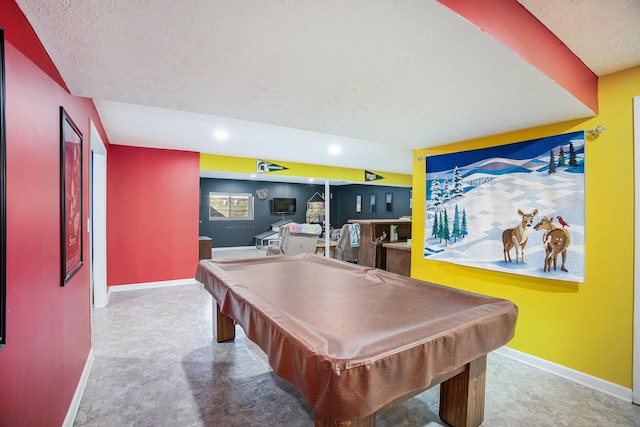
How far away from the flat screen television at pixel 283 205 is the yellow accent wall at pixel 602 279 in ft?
27.2

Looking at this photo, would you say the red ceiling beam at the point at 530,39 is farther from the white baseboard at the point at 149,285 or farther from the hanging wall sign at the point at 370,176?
the hanging wall sign at the point at 370,176

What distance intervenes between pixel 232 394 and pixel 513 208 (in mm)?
2693

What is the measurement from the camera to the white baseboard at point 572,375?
209cm

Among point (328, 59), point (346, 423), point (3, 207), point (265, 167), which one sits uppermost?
point (265, 167)

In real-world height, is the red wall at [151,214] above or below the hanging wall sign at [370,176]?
below

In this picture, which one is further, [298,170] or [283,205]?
[283,205]

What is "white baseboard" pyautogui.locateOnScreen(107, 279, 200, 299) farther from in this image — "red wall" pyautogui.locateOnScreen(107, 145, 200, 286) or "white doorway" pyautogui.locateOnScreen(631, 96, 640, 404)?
"white doorway" pyautogui.locateOnScreen(631, 96, 640, 404)

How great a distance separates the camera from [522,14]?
1460 mm

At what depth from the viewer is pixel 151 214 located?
4.83m

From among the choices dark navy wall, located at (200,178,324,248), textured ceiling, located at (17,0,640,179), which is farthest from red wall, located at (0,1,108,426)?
dark navy wall, located at (200,178,324,248)

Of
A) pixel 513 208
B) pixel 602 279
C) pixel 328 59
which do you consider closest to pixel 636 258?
pixel 602 279

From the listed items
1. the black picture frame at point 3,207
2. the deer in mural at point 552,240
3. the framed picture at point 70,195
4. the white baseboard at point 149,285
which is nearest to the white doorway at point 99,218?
the white baseboard at point 149,285

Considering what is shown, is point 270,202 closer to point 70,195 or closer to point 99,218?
point 99,218

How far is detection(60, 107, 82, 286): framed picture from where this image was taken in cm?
171
